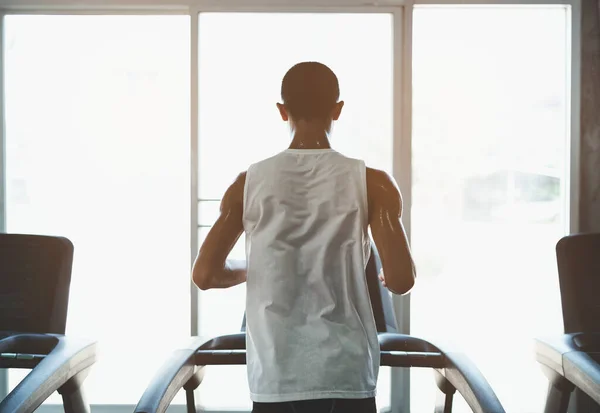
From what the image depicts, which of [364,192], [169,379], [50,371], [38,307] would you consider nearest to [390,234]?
[364,192]

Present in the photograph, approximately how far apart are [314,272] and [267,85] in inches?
58.1

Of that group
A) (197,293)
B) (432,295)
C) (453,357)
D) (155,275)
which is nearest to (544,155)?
(432,295)

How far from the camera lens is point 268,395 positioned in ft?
3.93

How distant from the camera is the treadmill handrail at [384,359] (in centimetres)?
158

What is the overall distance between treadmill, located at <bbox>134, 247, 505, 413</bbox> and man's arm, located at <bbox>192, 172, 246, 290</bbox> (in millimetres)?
515

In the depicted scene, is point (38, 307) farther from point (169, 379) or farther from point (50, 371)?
point (169, 379)

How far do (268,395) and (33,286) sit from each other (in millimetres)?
1340

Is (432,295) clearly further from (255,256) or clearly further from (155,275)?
(255,256)

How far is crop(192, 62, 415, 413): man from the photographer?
47.2 inches

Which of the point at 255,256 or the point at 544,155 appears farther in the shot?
the point at 544,155

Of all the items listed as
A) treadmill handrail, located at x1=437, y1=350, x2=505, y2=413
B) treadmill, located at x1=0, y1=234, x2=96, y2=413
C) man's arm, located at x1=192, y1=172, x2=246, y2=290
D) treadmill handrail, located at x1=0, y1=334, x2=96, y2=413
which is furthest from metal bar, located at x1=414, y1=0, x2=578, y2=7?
treadmill handrail, located at x1=0, y1=334, x2=96, y2=413

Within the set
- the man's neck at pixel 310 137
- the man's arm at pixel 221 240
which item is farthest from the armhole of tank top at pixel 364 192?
the man's arm at pixel 221 240

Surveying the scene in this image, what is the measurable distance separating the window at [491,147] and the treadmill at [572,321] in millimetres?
447

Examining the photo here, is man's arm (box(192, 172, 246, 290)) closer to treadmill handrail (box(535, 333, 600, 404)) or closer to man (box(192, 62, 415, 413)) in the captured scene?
man (box(192, 62, 415, 413))
